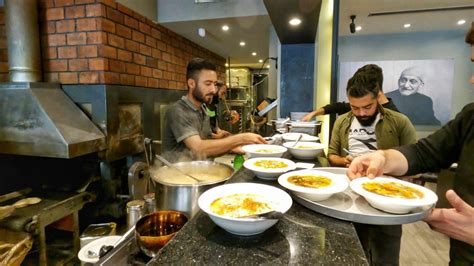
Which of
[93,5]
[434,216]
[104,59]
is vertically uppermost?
[93,5]

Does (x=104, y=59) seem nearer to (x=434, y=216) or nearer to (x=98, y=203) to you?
(x=98, y=203)

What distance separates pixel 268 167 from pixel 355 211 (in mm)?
441

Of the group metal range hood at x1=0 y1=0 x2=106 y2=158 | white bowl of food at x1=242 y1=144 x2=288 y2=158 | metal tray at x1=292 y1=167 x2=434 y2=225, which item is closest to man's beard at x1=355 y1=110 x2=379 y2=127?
white bowl of food at x1=242 y1=144 x2=288 y2=158

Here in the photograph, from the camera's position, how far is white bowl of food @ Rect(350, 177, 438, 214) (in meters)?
0.73

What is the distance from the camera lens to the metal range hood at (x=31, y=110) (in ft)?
6.66

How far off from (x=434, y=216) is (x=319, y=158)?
0.78 m

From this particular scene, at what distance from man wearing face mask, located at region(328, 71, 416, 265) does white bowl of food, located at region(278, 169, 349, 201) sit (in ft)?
2.43

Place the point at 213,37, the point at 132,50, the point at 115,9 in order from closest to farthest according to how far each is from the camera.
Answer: the point at 115,9 < the point at 132,50 < the point at 213,37

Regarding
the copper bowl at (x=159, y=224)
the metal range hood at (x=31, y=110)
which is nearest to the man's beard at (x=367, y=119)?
the copper bowl at (x=159, y=224)

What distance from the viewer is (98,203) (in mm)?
2619

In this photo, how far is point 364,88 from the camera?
1.82 metres

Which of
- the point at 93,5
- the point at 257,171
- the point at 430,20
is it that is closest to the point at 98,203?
the point at 93,5

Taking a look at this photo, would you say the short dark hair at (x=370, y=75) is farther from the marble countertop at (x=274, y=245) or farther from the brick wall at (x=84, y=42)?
the brick wall at (x=84, y=42)

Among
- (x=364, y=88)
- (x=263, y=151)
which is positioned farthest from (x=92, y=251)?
(x=364, y=88)
